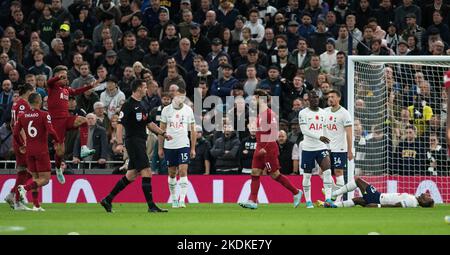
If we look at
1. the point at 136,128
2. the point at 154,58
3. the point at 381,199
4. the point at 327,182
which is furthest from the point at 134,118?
the point at 154,58

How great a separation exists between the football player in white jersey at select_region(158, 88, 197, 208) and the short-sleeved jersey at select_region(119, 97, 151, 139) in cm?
269

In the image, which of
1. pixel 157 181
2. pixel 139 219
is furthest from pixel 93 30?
pixel 139 219

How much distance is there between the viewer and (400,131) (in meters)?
23.5

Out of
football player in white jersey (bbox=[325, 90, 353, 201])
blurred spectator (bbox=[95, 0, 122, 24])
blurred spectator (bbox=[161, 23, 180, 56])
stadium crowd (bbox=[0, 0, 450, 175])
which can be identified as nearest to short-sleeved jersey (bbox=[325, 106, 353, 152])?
football player in white jersey (bbox=[325, 90, 353, 201])

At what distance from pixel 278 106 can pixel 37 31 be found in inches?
325

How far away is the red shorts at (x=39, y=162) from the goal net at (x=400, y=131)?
704 centimetres

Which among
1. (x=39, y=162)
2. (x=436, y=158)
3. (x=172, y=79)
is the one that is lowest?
(x=436, y=158)

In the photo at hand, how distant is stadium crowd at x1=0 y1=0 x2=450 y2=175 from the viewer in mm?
24078

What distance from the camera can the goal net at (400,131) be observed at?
2366 centimetres

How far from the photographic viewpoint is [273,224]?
1584cm

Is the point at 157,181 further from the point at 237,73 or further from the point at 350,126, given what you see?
the point at 350,126

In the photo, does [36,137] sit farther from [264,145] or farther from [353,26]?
[353,26]

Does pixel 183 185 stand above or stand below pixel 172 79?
below

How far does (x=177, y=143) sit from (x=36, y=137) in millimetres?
3185
